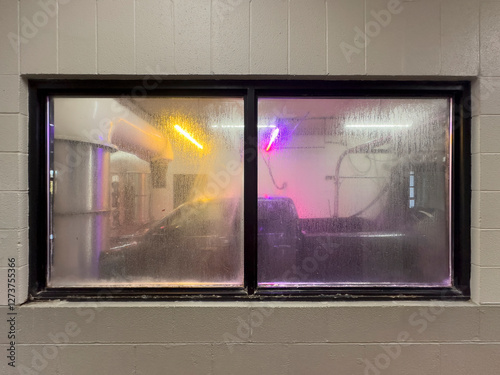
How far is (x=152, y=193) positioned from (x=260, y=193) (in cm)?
80

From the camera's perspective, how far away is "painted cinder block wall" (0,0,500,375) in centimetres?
183


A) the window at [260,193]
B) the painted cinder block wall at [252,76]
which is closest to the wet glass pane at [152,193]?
the window at [260,193]

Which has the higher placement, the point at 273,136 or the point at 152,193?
the point at 273,136

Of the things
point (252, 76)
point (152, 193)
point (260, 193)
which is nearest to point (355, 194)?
point (260, 193)

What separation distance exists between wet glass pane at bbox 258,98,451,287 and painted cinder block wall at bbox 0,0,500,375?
0.70ft

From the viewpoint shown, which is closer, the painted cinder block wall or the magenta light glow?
the painted cinder block wall

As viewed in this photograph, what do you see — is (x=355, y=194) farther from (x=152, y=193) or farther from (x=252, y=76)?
(x=152, y=193)

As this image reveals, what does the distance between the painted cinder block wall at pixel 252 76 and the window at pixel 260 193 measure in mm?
170

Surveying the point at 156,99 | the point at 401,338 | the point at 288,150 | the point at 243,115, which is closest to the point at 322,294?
the point at 401,338

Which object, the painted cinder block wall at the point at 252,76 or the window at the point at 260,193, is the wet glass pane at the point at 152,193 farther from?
the painted cinder block wall at the point at 252,76

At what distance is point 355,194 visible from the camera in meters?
2.04

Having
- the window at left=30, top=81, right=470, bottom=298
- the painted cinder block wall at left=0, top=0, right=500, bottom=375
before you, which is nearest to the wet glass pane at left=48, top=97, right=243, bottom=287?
the window at left=30, top=81, right=470, bottom=298

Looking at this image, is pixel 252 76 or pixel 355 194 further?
pixel 355 194

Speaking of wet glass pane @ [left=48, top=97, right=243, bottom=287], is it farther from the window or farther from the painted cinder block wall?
the painted cinder block wall
